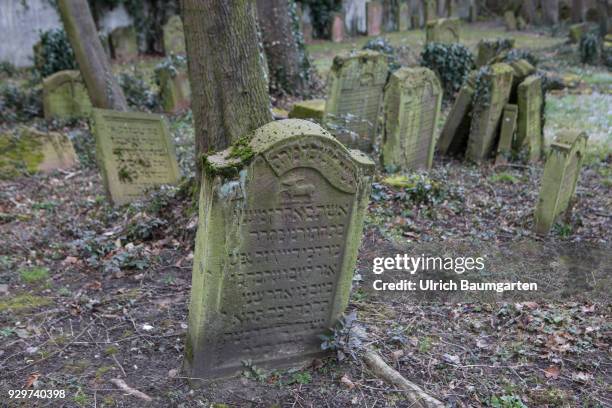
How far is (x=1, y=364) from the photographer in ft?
12.4

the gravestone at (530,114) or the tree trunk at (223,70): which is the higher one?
the tree trunk at (223,70)

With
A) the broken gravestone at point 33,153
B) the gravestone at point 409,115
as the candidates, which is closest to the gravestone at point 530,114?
the gravestone at point 409,115

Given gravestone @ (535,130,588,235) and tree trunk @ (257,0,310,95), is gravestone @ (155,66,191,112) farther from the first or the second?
gravestone @ (535,130,588,235)

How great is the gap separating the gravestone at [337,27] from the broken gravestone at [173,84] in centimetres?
1216

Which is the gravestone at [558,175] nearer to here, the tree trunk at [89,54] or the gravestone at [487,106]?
the gravestone at [487,106]

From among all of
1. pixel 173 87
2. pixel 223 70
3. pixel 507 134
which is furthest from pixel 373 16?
pixel 223 70

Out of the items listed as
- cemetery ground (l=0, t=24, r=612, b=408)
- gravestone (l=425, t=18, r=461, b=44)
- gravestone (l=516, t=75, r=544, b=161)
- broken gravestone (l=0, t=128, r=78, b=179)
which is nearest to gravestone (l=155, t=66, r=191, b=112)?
broken gravestone (l=0, t=128, r=78, b=179)

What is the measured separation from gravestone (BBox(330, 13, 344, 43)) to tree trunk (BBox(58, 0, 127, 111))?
581 inches

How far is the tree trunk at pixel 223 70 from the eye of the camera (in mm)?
5258

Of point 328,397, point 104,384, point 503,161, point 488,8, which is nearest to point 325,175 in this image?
point 328,397

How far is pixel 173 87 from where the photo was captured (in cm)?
1298

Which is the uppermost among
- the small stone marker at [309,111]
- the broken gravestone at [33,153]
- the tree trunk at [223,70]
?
the tree trunk at [223,70]

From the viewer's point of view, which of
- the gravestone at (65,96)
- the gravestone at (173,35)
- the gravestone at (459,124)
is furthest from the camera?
the gravestone at (173,35)

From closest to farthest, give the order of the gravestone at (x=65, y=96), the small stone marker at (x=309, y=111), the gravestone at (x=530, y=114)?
1. the gravestone at (x=530, y=114)
2. the small stone marker at (x=309, y=111)
3. the gravestone at (x=65, y=96)
